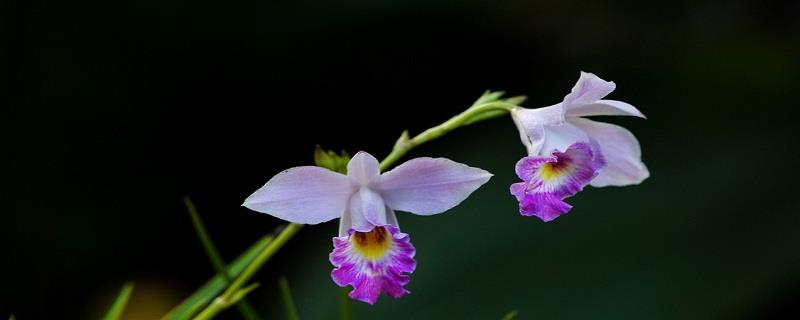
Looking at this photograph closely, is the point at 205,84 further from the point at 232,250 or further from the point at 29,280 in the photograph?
the point at 29,280

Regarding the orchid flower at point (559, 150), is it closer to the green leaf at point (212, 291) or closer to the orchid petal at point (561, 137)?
the orchid petal at point (561, 137)

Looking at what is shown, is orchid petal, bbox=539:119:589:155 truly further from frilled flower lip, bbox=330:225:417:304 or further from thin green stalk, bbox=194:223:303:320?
thin green stalk, bbox=194:223:303:320

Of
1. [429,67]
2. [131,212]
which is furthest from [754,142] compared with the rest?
[131,212]

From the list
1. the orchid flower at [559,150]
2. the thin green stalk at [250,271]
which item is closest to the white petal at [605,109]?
the orchid flower at [559,150]

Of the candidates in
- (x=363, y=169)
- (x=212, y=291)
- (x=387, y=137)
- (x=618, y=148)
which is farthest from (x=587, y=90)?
(x=387, y=137)

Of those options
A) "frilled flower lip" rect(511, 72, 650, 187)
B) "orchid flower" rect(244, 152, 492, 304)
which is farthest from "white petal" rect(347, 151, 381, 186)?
"frilled flower lip" rect(511, 72, 650, 187)

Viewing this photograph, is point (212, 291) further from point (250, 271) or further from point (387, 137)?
point (387, 137)

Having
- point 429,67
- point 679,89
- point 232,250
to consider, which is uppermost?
point 429,67

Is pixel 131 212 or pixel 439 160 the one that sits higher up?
pixel 439 160
